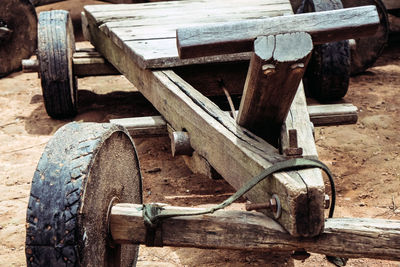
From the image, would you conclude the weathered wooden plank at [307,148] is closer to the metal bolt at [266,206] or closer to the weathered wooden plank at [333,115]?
the metal bolt at [266,206]

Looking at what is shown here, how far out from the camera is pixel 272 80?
2197 mm

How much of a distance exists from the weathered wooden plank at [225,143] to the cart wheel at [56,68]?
2.87 ft

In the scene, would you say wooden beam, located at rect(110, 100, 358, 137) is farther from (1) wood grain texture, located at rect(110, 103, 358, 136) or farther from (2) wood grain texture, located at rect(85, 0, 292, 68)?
(2) wood grain texture, located at rect(85, 0, 292, 68)

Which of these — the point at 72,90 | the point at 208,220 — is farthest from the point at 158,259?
the point at 72,90

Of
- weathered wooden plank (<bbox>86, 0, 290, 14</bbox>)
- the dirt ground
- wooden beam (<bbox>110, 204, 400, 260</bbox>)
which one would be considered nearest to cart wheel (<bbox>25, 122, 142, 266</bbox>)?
wooden beam (<bbox>110, 204, 400, 260</bbox>)

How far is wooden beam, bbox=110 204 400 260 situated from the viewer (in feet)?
6.40

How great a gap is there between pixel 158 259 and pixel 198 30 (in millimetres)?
1463

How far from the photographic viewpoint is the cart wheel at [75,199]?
189 cm

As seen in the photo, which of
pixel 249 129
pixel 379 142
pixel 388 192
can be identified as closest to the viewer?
pixel 249 129

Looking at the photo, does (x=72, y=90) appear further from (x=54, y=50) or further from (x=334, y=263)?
(x=334, y=263)

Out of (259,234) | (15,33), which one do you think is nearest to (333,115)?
(259,234)

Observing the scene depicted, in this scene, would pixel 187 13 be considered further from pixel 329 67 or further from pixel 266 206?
pixel 266 206

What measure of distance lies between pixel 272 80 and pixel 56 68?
282 cm

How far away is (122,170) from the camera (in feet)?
7.74
